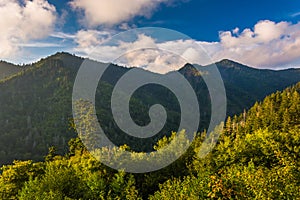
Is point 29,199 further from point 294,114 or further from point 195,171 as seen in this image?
point 294,114

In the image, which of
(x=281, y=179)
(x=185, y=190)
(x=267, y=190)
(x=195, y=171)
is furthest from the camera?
(x=195, y=171)

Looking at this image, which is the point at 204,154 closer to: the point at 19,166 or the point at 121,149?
the point at 121,149

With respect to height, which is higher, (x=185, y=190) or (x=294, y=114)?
(x=294, y=114)

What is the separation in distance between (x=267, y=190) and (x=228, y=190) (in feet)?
8.97

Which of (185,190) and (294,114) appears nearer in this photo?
(185,190)

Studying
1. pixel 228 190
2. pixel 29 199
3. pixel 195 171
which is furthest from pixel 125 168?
pixel 228 190

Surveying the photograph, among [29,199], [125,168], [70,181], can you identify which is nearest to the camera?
[29,199]

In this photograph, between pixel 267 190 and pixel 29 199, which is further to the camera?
pixel 29 199

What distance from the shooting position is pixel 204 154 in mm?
44312

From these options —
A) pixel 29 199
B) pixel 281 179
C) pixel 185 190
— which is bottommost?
pixel 29 199

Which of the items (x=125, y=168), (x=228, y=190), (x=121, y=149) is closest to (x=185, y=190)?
(x=228, y=190)

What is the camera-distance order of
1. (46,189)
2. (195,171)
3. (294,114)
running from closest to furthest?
(46,189), (195,171), (294,114)

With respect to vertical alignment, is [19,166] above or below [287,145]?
below

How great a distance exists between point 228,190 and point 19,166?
3766 cm
